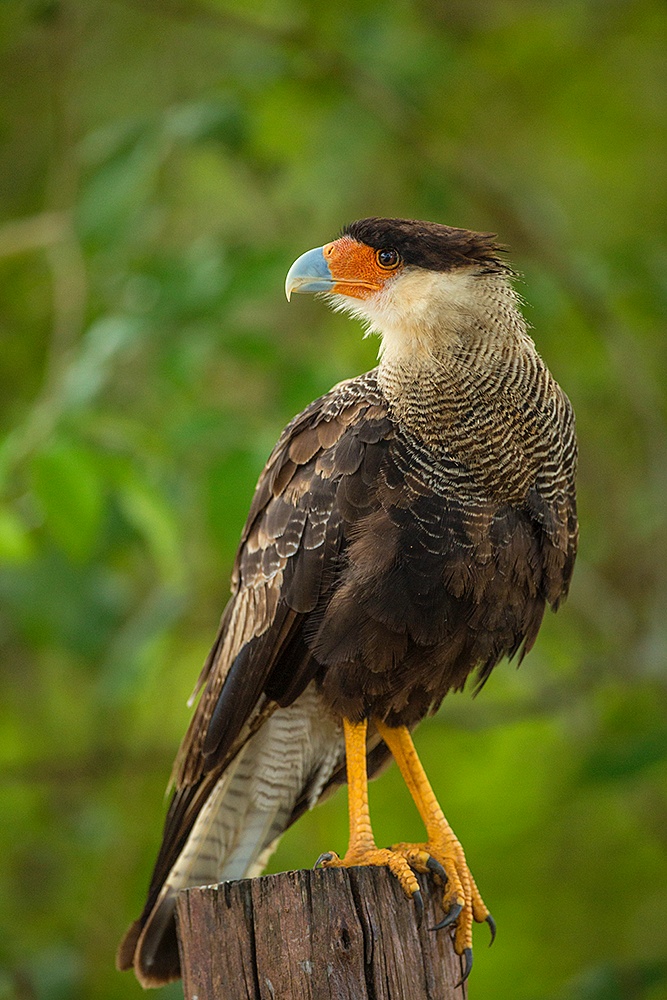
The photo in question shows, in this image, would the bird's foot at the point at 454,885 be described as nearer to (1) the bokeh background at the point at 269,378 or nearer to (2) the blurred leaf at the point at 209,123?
(1) the bokeh background at the point at 269,378

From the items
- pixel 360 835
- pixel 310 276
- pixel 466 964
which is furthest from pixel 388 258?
pixel 466 964

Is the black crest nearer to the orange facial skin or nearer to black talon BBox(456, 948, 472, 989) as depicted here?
the orange facial skin

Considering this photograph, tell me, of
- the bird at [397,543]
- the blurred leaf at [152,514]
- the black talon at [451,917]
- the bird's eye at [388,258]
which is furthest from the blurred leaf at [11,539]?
the black talon at [451,917]

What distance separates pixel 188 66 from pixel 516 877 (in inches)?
182

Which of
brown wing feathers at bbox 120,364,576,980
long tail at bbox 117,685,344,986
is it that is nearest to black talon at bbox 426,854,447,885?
brown wing feathers at bbox 120,364,576,980

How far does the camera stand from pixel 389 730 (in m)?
3.49

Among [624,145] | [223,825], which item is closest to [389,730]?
[223,825]

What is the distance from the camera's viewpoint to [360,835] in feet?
10.2

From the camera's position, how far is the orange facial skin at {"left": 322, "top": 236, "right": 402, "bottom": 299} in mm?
3230

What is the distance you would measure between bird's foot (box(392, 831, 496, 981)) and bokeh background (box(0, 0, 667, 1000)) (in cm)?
107

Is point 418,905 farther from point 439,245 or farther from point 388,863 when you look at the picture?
point 439,245

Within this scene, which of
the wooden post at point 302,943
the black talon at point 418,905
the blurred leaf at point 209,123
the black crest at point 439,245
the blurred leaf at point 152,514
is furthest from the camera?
the blurred leaf at point 209,123

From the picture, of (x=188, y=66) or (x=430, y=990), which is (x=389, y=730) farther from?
(x=188, y=66)

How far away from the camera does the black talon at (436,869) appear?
296 cm
